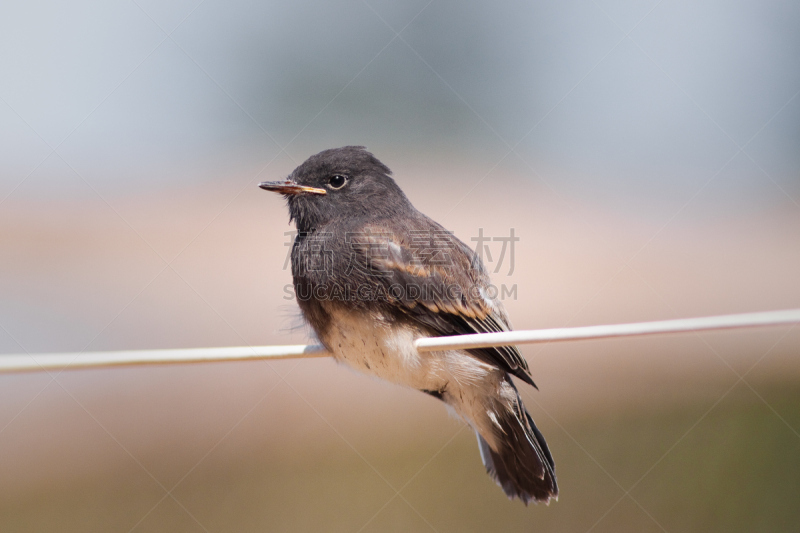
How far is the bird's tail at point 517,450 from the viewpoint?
3391 mm

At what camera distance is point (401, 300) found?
3.14 meters

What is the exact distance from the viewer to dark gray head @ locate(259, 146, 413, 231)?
354 cm

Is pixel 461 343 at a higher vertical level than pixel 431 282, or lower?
lower

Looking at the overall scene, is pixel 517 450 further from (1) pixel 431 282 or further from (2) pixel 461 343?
(2) pixel 461 343

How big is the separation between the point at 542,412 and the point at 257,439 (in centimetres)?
421

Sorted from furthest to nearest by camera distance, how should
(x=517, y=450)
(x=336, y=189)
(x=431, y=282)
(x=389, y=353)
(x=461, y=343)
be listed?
(x=336, y=189) → (x=517, y=450) → (x=431, y=282) → (x=389, y=353) → (x=461, y=343)

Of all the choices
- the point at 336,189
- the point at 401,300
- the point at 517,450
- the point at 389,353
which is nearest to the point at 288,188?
the point at 336,189

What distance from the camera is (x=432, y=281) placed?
3.27 meters

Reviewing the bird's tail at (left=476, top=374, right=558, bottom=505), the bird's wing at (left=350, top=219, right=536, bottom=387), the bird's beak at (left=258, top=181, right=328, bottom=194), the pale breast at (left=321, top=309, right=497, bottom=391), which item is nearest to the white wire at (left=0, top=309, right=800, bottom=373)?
the pale breast at (left=321, top=309, right=497, bottom=391)

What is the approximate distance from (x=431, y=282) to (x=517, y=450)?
103 centimetres

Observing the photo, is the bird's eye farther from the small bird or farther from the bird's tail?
the bird's tail

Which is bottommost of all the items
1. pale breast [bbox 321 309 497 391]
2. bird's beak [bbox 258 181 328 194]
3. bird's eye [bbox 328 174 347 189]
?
pale breast [bbox 321 309 497 391]

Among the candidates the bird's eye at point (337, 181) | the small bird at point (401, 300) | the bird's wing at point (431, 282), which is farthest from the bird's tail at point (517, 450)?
the bird's eye at point (337, 181)

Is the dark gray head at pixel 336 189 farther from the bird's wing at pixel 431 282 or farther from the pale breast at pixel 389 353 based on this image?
the pale breast at pixel 389 353
